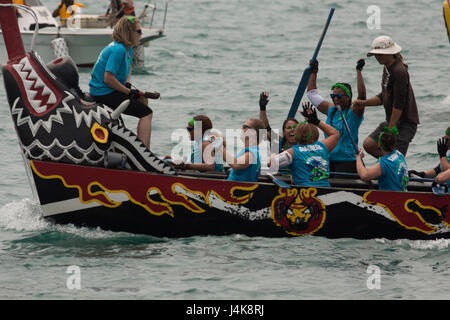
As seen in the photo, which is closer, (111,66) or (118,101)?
(111,66)

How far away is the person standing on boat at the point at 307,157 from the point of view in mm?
8969

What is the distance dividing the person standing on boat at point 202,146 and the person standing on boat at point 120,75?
1.81 ft

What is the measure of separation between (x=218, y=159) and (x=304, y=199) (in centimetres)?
121

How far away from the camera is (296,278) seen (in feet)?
26.9

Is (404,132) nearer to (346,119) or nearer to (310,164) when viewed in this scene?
(346,119)

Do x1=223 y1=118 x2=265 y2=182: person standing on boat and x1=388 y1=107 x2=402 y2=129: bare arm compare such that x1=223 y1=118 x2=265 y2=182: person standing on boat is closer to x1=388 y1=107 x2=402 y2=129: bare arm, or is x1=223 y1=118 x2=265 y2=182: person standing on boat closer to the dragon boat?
the dragon boat

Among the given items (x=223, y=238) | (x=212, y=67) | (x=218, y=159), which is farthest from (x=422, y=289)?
(x=212, y=67)

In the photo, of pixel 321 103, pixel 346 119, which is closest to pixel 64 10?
pixel 321 103

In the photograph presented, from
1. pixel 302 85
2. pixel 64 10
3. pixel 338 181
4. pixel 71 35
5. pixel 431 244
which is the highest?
pixel 64 10

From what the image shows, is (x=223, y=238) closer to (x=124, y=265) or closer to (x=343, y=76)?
(x=124, y=265)

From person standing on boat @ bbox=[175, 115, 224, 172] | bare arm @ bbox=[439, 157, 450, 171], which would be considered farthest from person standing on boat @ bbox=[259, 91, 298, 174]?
bare arm @ bbox=[439, 157, 450, 171]

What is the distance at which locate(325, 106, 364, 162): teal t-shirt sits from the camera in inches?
391

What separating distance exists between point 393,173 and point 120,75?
122 inches

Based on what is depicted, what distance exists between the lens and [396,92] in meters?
9.59
